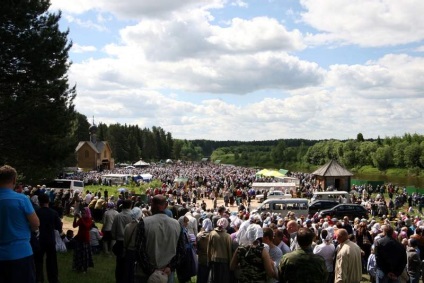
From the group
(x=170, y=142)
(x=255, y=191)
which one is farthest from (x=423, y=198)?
(x=170, y=142)

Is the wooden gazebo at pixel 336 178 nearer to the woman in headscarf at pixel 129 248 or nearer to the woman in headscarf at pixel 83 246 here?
the woman in headscarf at pixel 83 246

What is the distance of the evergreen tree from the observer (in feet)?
56.8

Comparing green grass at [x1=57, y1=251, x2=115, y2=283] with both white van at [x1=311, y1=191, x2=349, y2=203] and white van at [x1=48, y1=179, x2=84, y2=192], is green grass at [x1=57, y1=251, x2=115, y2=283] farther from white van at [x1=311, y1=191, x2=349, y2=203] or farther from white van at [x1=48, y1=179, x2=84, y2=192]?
white van at [x1=311, y1=191, x2=349, y2=203]

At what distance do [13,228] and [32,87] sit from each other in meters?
14.8

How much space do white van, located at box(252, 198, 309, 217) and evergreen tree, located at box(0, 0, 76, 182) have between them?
1240 cm

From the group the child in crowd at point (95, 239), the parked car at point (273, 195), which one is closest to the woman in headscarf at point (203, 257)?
the child in crowd at point (95, 239)

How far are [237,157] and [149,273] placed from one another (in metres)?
163

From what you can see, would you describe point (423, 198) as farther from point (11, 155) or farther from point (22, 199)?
point (22, 199)

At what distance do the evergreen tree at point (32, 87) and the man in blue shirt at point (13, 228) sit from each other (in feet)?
43.5

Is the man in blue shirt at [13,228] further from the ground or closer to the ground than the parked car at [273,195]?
further from the ground

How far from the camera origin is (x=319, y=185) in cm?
4200

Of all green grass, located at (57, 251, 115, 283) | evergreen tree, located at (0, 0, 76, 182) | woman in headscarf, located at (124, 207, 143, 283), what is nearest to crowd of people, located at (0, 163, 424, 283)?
woman in headscarf, located at (124, 207, 143, 283)

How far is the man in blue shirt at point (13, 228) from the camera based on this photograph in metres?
4.71

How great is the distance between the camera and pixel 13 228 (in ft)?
15.5
